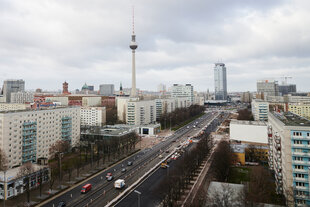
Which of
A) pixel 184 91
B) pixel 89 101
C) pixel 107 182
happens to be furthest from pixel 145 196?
pixel 184 91

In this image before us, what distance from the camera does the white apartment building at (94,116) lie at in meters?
99.3

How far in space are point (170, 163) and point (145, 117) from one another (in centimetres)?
5309

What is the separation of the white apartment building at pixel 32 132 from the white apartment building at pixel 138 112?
37.2 meters

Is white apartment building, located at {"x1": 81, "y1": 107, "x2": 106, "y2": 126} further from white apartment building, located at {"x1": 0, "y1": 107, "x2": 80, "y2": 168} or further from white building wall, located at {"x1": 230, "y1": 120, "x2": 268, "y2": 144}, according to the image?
white building wall, located at {"x1": 230, "y1": 120, "x2": 268, "y2": 144}

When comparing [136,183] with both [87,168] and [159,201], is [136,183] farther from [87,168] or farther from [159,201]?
[87,168]

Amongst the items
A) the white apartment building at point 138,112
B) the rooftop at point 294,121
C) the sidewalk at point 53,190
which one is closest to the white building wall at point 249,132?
the rooftop at point 294,121

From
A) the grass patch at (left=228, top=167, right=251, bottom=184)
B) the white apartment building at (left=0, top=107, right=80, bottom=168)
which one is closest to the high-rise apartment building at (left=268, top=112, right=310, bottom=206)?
the grass patch at (left=228, top=167, right=251, bottom=184)

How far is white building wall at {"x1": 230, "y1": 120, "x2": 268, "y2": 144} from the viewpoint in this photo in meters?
61.4

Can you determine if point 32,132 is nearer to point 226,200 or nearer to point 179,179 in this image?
point 179,179

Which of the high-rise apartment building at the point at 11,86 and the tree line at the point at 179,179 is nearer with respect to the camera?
the tree line at the point at 179,179

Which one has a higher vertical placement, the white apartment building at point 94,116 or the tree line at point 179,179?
the white apartment building at point 94,116

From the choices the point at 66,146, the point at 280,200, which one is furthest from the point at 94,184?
the point at 280,200

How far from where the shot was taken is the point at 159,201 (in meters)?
30.8

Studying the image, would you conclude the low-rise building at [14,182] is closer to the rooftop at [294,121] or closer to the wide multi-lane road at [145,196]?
the wide multi-lane road at [145,196]
